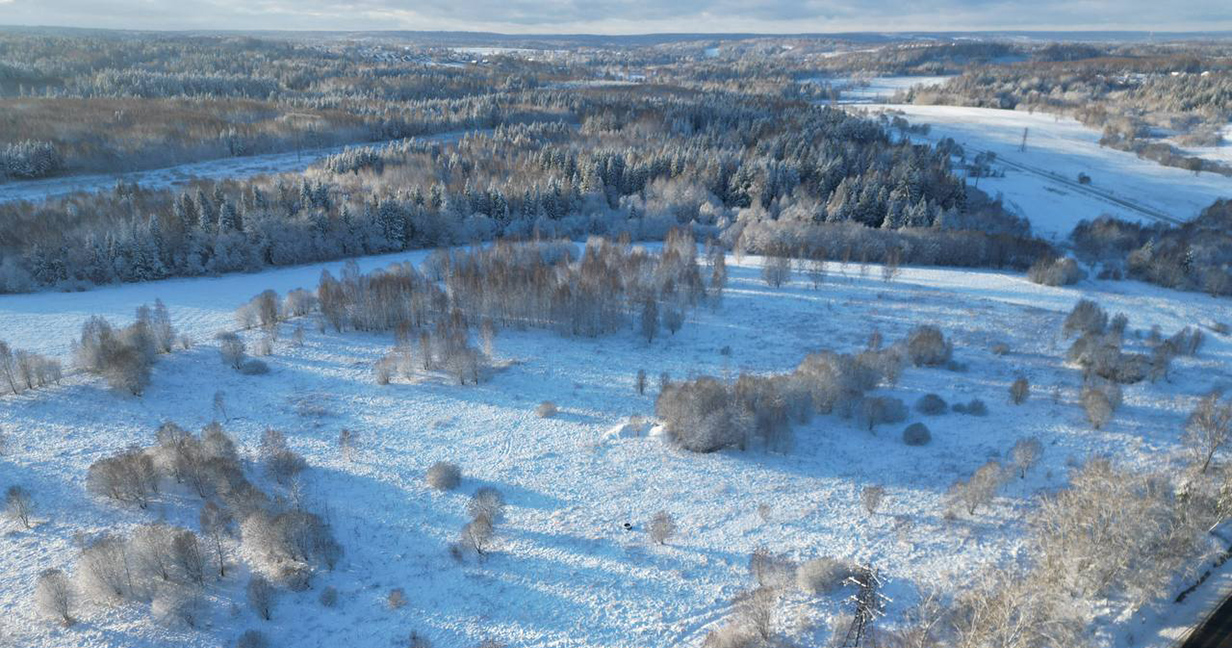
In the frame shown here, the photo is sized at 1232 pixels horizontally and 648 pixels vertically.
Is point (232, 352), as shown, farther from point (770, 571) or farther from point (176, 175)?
point (176, 175)

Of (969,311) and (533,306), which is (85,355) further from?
(969,311)

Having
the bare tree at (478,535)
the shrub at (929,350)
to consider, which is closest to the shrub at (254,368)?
the bare tree at (478,535)

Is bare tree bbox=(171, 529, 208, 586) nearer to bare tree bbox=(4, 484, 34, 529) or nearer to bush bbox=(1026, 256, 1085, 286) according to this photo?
bare tree bbox=(4, 484, 34, 529)

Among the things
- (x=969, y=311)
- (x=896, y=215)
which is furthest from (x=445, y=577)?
(x=896, y=215)

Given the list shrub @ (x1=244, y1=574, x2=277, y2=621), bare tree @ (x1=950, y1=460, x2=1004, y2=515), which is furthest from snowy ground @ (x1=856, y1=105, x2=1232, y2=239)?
shrub @ (x1=244, y1=574, x2=277, y2=621)

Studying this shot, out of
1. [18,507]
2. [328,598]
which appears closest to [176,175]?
[18,507]

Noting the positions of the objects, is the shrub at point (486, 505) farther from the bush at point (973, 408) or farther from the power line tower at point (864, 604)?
the bush at point (973, 408)

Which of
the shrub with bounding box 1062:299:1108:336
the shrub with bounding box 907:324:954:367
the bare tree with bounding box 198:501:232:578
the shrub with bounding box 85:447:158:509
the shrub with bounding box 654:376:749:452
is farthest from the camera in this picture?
the shrub with bounding box 1062:299:1108:336
